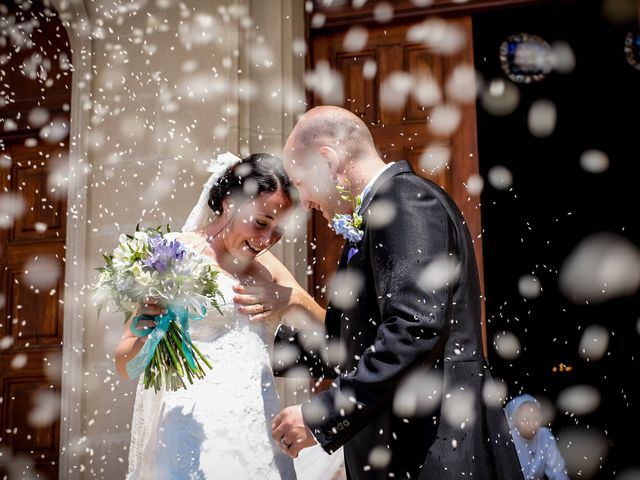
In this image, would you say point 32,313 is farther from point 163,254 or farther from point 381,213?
point 381,213

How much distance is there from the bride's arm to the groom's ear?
3.01ft

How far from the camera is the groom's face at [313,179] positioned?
2904 mm

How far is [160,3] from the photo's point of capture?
19.7 ft

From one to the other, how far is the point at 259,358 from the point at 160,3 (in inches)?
132

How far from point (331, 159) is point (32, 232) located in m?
4.40

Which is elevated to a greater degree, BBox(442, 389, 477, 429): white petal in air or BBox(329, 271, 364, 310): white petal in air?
BBox(329, 271, 364, 310): white petal in air

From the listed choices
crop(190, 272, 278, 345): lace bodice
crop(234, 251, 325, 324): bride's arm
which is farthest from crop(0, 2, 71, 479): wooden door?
crop(190, 272, 278, 345): lace bodice

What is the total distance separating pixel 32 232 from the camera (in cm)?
660

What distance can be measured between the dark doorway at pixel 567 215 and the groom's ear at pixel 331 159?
7230 millimetres

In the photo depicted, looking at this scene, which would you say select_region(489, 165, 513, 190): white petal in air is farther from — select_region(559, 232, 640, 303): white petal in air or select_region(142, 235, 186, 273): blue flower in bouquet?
select_region(142, 235, 186, 273): blue flower in bouquet

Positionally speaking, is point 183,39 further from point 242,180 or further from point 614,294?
point 614,294

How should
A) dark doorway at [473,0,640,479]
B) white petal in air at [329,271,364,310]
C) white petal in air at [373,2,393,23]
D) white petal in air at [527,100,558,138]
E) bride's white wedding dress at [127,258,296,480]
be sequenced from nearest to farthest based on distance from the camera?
white petal in air at [329,271,364,310] → bride's white wedding dress at [127,258,296,480] → white petal in air at [373,2,393,23] → dark doorway at [473,0,640,479] → white petal in air at [527,100,558,138]

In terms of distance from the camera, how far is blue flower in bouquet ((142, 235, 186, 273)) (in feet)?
11.0

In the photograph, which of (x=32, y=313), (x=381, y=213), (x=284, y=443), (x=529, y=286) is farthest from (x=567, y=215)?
(x=284, y=443)
